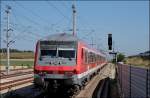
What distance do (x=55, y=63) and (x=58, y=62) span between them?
0.15 metres

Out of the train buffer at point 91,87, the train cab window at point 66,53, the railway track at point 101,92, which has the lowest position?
the railway track at point 101,92

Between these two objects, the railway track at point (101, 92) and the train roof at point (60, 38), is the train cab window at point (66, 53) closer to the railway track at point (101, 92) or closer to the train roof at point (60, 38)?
the train roof at point (60, 38)

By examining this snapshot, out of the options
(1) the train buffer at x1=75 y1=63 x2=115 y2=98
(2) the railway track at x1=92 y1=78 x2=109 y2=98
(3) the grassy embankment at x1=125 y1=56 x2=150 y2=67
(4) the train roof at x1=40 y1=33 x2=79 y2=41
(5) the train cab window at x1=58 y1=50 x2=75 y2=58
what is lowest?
(2) the railway track at x1=92 y1=78 x2=109 y2=98

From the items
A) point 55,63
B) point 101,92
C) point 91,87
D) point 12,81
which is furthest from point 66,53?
point 12,81

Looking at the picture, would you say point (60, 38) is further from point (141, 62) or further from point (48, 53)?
point (141, 62)

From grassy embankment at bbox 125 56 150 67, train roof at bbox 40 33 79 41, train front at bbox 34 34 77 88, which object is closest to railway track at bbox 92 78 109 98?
train front at bbox 34 34 77 88

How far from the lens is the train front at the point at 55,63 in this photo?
17.8m

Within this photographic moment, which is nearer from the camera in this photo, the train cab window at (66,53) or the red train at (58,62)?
the red train at (58,62)

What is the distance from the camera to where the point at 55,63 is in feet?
59.5

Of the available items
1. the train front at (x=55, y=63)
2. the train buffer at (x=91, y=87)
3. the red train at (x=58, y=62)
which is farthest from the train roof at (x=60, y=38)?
the train buffer at (x=91, y=87)

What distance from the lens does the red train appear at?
701 inches

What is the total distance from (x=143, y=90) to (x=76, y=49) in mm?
9341

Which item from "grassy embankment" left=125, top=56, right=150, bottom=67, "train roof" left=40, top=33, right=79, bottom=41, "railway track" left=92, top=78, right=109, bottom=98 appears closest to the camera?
"train roof" left=40, top=33, right=79, bottom=41

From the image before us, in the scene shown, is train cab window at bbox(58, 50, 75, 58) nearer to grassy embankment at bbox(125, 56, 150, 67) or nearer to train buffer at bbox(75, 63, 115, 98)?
train buffer at bbox(75, 63, 115, 98)
